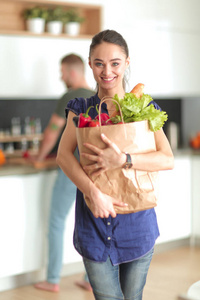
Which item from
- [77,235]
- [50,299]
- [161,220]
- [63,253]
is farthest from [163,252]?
[77,235]

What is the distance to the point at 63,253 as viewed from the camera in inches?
151

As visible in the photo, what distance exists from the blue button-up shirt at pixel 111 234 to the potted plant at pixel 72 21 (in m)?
2.57

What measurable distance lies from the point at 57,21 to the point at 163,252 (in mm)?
2087

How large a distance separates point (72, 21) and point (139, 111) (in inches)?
111

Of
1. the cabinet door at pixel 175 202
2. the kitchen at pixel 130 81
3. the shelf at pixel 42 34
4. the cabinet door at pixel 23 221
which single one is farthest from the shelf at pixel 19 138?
the cabinet door at pixel 175 202

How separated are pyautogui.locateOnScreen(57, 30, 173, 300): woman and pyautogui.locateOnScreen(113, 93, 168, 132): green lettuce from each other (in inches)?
4.0

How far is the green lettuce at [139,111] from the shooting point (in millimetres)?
1671

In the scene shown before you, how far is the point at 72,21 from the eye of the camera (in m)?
4.36

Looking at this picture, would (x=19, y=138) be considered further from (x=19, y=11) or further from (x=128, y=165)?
(x=128, y=165)

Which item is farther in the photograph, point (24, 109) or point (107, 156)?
point (24, 109)

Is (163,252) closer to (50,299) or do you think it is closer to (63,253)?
(63,253)

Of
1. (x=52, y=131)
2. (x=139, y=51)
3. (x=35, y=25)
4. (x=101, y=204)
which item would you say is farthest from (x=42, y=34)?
(x=101, y=204)

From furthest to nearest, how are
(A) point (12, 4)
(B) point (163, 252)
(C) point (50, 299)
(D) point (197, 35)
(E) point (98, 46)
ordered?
1. (D) point (197, 35)
2. (B) point (163, 252)
3. (A) point (12, 4)
4. (C) point (50, 299)
5. (E) point (98, 46)

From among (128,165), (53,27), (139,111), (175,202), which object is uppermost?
(53,27)
